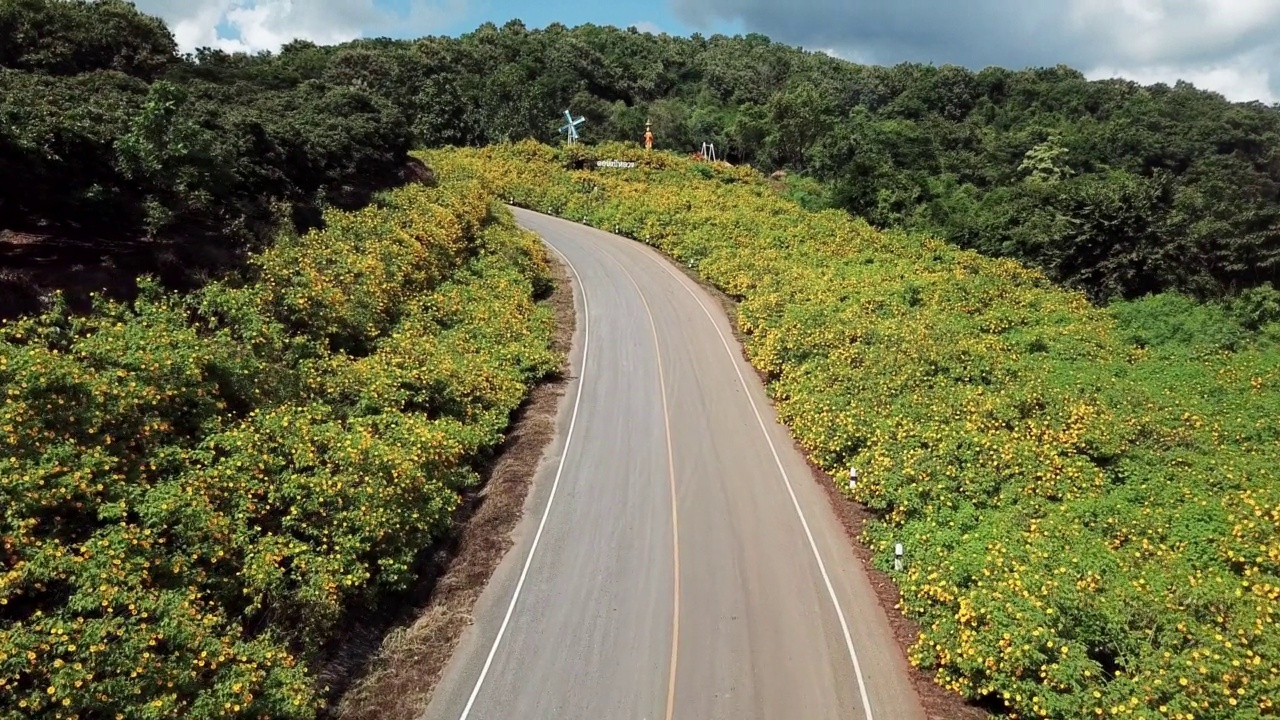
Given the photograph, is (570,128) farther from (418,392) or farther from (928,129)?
(418,392)

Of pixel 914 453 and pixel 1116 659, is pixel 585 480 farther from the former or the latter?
pixel 1116 659

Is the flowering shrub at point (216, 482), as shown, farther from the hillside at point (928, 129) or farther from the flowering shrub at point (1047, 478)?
the hillside at point (928, 129)

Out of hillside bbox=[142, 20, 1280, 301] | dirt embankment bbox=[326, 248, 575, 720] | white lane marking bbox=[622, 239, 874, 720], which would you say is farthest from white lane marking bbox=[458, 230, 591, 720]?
hillside bbox=[142, 20, 1280, 301]

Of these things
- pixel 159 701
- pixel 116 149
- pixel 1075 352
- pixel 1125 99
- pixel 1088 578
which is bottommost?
pixel 159 701

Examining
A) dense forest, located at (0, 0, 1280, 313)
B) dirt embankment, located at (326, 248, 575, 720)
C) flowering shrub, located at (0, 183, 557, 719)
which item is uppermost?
dense forest, located at (0, 0, 1280, 313)

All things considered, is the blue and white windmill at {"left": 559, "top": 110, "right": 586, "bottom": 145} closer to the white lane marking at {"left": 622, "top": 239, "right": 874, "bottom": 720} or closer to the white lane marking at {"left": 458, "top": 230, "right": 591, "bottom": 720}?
the white lane marking at {"left": 458, "top": 230, "right": 591, "bottom": 720}

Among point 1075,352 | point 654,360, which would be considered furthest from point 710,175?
point 1075,352
